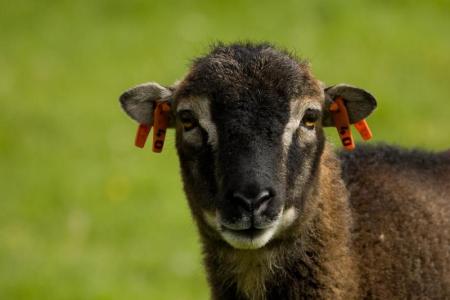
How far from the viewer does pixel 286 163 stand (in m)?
9.53

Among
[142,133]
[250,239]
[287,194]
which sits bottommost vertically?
[250,239]

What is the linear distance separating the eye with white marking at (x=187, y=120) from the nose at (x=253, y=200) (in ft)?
3.29

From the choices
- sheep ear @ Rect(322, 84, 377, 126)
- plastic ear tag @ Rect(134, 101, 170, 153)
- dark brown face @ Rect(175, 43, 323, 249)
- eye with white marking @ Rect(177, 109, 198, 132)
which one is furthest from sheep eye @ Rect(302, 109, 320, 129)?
plastic ear tag @ Rect(134, 101, 170, 153)

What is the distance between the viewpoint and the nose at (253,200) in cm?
896

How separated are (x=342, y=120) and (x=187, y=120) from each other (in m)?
1.49

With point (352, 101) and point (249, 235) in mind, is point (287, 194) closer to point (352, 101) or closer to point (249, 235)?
point (249, 235)

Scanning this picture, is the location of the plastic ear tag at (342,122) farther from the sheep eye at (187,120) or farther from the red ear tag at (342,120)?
the sheep eye at (187,120)

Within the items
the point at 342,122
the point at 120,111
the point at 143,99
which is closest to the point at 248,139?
the point at 342,122

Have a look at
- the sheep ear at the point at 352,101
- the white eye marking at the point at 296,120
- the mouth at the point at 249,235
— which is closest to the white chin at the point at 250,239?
the mouth at the point at 249,235

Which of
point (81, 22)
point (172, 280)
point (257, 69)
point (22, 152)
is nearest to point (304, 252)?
point (257, 69)

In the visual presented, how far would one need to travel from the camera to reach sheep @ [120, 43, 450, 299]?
928 cm

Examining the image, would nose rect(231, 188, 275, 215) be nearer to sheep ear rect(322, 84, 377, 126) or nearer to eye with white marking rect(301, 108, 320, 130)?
eye with white marking rect(301, 108, 320, 130)

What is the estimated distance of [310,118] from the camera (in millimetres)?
9891

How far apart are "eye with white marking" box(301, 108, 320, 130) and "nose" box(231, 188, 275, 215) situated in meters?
1.01
